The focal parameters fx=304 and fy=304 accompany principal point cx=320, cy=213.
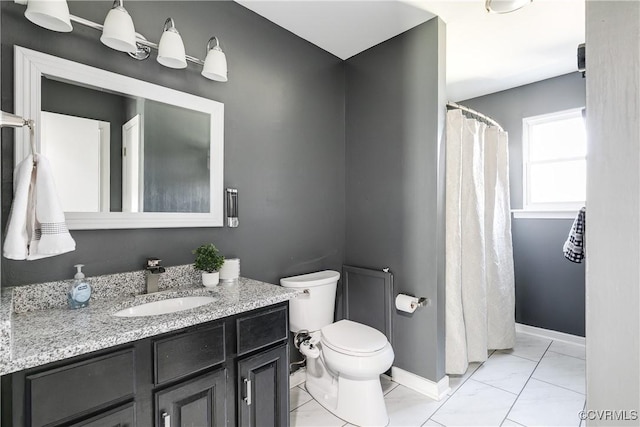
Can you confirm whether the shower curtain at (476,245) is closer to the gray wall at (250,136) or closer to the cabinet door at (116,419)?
the gray wall at (250,136)

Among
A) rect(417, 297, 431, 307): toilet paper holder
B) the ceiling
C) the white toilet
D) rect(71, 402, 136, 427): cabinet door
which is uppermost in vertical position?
the ceiling

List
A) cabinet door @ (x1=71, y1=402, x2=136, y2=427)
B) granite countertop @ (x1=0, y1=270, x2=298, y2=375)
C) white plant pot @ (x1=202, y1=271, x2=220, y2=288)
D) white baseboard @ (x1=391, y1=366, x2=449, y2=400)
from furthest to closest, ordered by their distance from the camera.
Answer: white baseboard @ (x1=391, y1=366, x2=449, y2=400) → white plant pot @ (x1=202, y1=271, x2=220, y2=288) → cabinet door @ (x1=71, y1=402, x2=136, y2=427) → granite countertop @ (x1=0, y1=270, x2=298, y2=375)

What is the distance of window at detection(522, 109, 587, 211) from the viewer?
278cm

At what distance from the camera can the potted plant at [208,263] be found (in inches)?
61.7

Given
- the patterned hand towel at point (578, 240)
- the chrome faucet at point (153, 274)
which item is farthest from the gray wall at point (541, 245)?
the chrome faucet at point (153, 274)

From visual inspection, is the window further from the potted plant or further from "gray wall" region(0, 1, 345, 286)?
the potted plant

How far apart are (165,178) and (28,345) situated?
90 centimetres

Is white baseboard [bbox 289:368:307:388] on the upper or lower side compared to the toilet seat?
lower

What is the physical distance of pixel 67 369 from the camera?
0.87 meters

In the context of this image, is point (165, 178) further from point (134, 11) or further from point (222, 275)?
point (134, 11)

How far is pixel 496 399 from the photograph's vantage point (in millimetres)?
1957

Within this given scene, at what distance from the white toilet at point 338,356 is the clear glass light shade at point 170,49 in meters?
1.38

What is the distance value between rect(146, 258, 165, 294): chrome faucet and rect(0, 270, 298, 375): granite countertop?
0.13ft

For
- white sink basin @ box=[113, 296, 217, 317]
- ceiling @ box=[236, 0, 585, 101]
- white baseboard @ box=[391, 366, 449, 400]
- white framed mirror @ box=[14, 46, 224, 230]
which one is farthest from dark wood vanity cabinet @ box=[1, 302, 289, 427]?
ceiling @ box=[236, 0, 585, 101]
